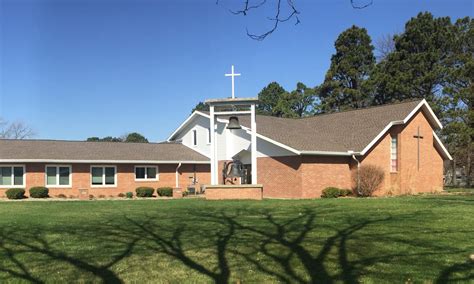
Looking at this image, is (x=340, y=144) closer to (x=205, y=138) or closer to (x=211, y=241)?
(x=205, y=138)

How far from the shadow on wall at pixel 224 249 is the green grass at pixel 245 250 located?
0.6 inches

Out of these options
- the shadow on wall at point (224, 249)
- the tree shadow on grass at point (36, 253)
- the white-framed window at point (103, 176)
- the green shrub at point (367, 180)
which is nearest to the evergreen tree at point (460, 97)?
the green shrub at point (367, 180)

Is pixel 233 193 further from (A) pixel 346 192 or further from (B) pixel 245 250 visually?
(B) pixel 245 250

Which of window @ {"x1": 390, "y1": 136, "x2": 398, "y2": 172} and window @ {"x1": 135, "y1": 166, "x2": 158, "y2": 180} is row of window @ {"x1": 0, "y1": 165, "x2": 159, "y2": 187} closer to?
window @ {"x1": 135, "y1": 166, "x2": 158, "y2": 180}

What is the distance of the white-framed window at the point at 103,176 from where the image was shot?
33719 millimetres

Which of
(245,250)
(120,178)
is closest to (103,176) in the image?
(120,178)

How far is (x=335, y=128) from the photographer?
3334 centimetres

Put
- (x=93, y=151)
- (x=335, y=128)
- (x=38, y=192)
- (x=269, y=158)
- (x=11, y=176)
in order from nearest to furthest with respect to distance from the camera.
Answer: (x=269, y=158) < (x=38, y=192) < (x=11, y=176) < (x=335, y=128) < (x=93, y=151)

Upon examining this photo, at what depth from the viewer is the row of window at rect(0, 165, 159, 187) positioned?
31.6 metres

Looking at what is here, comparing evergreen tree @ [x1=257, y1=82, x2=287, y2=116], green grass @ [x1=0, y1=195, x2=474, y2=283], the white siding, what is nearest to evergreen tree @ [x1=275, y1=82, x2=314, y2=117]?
evergreen tree @ [x1=257, y1=82, x2=287, y2=116]

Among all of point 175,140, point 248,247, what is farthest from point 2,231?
point 175,140

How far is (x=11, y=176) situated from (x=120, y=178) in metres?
6.79

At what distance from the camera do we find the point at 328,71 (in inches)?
2188

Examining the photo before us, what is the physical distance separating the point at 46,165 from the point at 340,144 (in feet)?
61.2
